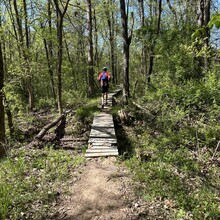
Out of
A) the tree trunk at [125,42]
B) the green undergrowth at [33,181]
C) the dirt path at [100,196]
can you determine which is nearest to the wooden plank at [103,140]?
the green undergrowth at [33,181]

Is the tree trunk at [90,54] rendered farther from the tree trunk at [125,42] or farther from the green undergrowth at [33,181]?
the green undergrowth at [33,181]

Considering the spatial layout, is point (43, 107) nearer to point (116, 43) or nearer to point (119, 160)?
point (119, 160)

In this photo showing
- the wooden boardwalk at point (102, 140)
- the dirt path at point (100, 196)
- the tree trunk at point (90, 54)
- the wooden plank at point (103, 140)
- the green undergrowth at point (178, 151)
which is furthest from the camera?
the tree trunk at point (90, 54)

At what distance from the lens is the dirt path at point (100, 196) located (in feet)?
11.9

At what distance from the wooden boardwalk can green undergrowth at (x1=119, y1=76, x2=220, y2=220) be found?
642 mm

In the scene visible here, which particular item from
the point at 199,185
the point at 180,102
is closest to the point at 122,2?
the point at 180,102

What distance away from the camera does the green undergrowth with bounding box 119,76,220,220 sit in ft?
12.5

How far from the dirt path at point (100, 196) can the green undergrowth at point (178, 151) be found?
0.31 meters

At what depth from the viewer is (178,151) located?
6039 mm

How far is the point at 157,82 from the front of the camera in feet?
38.1

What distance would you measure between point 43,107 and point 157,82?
9.47 meters

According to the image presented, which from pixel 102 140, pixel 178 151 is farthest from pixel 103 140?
pixel 178 151

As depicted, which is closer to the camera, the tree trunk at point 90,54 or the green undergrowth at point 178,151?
the green undergrowth at point 178,151

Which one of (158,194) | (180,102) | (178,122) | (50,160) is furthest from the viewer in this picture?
(180,102)
